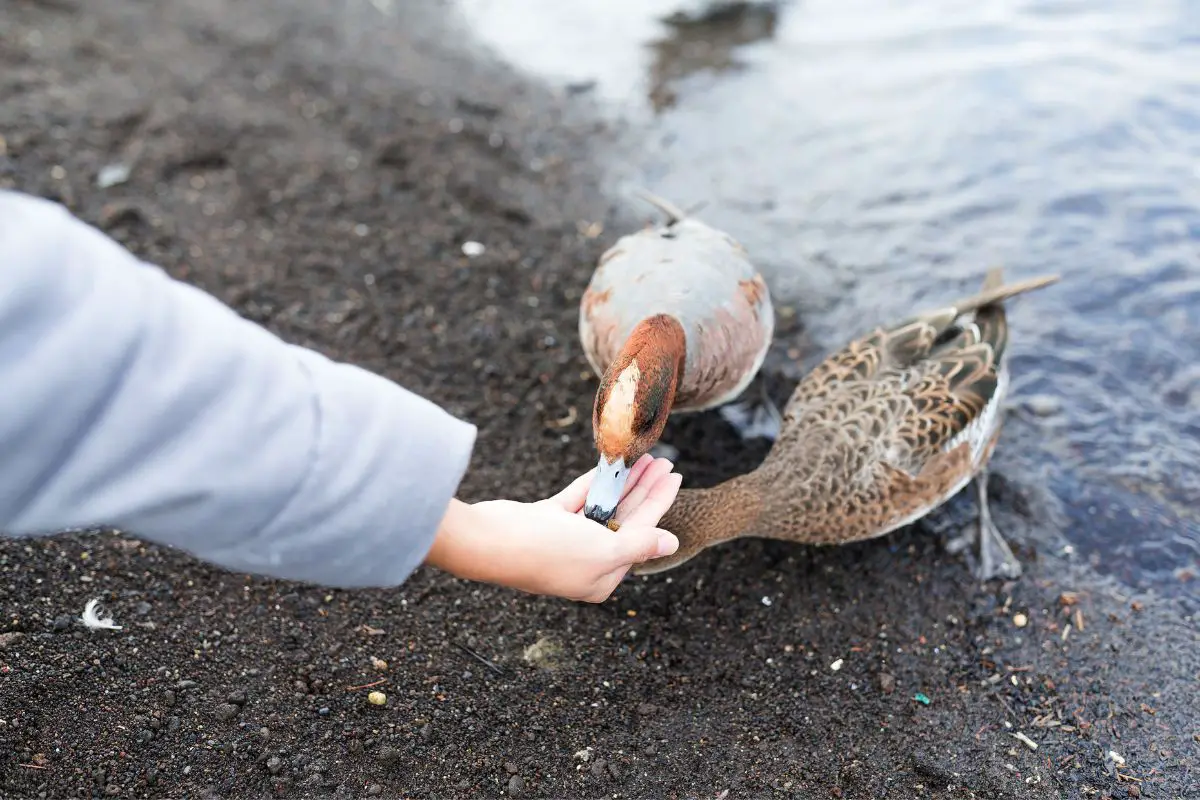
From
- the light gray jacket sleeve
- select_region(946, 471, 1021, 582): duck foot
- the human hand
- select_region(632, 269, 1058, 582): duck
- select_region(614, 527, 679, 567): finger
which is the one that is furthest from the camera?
select_region(946, 471, 1021, 582): duck foot

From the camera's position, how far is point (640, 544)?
214 centimetres

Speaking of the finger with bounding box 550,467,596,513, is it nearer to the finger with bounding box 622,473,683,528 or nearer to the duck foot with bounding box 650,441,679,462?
the finger with bounding box 622,473,683,528

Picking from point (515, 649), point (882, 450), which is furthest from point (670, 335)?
point (515, 649)

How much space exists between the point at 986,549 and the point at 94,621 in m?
3.15

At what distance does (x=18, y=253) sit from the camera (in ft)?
4.22

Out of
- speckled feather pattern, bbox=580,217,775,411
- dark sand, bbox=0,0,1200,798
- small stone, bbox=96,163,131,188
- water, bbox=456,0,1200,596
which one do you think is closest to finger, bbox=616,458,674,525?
dark sand, bbox=0,0,1200,798

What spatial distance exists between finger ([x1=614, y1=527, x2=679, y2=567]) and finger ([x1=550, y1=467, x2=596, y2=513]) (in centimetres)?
23

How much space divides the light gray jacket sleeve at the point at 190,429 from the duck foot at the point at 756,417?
2576 mm

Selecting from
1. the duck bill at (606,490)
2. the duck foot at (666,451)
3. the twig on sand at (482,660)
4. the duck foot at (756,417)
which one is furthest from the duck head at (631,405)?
the duck foot at (756,417)

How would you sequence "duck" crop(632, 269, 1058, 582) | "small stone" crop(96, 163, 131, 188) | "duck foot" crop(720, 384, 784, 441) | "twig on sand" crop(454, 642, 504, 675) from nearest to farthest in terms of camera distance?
"twig on sand" crop(454, 642, 504, 675) → "duck" crop(632, 269, 1058, 582) → "duck foot" crop(720, 384, 784, 441) → "small stone" crop(96, 163, 131, 188)

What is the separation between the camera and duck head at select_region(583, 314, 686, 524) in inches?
102

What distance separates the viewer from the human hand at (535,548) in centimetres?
189

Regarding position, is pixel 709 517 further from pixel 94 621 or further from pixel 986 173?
pixel 986 173

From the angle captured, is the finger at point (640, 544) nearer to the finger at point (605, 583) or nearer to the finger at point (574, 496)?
the finger at point (605, 583)
